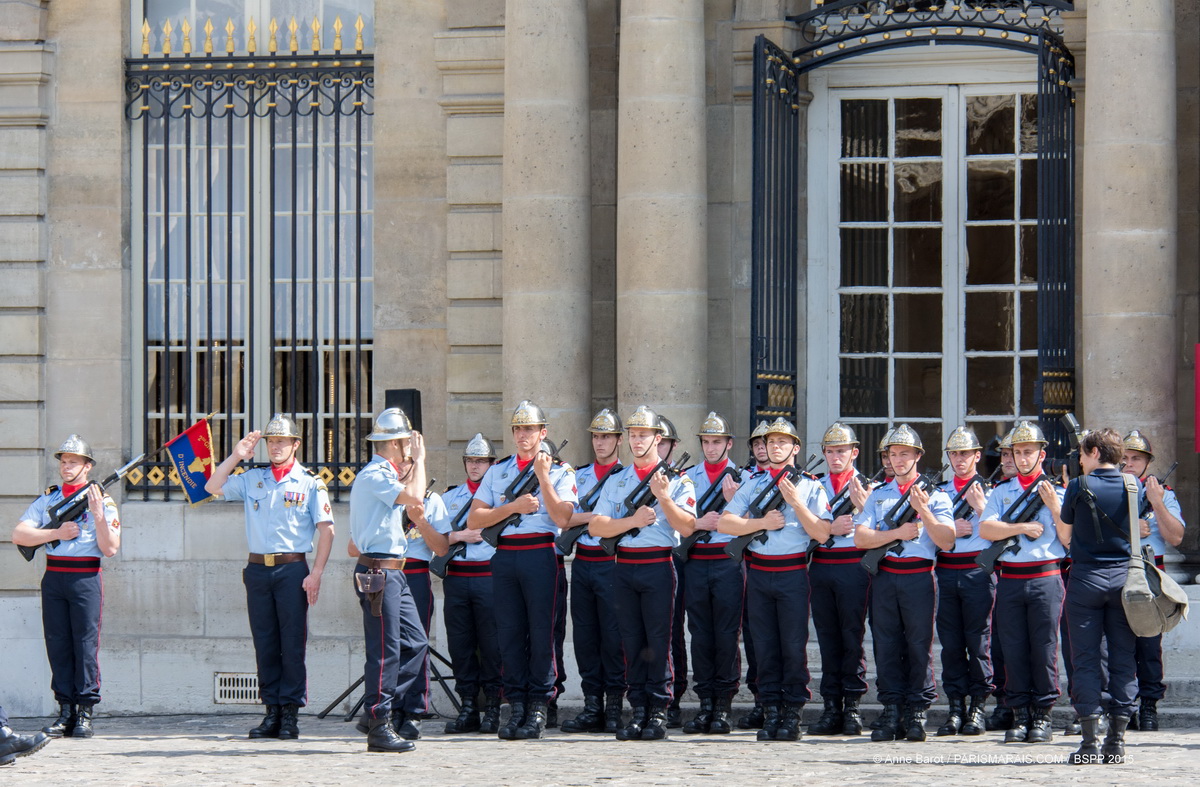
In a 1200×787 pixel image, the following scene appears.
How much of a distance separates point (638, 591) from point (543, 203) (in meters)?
3.08

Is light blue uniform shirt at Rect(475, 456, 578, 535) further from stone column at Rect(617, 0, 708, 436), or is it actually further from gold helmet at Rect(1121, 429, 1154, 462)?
gold helmet at Rect(1121, 429, 1154, 462)

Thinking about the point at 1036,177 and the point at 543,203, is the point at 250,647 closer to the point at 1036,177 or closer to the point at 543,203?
the point at 543,203

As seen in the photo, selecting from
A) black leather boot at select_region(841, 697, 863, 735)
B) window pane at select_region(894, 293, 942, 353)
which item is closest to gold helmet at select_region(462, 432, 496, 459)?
black leather boot at select_region(841, 697, 863, 735)

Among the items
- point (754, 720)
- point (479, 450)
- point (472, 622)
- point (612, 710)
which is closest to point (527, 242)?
point (479, 450)

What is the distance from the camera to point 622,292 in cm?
1210

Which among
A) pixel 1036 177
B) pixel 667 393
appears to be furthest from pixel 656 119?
pixel 1036 177

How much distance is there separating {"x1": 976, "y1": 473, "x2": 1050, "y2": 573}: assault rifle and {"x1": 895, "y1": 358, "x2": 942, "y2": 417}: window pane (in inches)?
125

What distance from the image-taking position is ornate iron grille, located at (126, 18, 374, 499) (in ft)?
43.3

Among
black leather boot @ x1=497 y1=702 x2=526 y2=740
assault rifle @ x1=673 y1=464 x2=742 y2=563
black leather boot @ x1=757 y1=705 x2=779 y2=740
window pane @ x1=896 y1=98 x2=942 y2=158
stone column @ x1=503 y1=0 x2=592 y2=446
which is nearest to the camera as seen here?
black leather boot @ x1=757 y1=705 x2=779 y2=740

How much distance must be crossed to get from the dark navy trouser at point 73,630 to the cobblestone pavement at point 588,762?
0.38 meters

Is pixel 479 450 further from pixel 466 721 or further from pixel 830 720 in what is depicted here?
pixel 830 720

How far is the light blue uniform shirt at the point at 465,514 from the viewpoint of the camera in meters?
10.9

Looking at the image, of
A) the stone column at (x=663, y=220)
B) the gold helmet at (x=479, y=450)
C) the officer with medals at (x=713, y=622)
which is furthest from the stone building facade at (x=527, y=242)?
the officer with medals at (x=713, y=622)

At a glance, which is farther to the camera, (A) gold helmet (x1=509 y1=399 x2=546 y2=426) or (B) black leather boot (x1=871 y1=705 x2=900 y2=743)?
(A) gold helmet (x1=509 y1=399 x2=546 y2=426)
